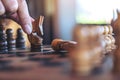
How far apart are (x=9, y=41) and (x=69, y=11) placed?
3.14 metres

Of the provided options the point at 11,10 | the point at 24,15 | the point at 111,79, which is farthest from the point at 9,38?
the point at 111,79

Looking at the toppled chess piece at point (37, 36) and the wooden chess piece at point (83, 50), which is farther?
the toppled chess piece at point (37, 36)

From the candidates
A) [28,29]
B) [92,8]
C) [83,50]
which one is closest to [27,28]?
[28,29]

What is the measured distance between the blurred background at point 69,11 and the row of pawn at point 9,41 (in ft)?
7.78

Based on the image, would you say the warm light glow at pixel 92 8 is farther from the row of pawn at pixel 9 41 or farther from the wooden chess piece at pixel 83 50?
the wooden chess piece at pixel 83 50

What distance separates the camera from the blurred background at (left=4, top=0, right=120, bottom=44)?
13.2 feet

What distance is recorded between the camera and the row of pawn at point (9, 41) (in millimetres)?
1289

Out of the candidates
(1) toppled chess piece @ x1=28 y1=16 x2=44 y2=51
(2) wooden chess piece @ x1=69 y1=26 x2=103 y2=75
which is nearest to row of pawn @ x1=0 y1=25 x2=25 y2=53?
(1) toppled chess piece @ x1=28 y1=16 x2=44 y2=51

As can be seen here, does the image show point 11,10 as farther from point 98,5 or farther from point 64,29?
point 98,5

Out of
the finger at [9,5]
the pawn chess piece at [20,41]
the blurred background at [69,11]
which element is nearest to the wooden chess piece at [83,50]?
the finger at [9,5]

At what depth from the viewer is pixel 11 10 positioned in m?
1.08

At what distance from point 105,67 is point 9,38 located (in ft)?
2.46

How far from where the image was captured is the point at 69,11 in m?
4.46

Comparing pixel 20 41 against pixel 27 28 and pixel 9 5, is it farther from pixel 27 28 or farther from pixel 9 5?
pixel 9 5
